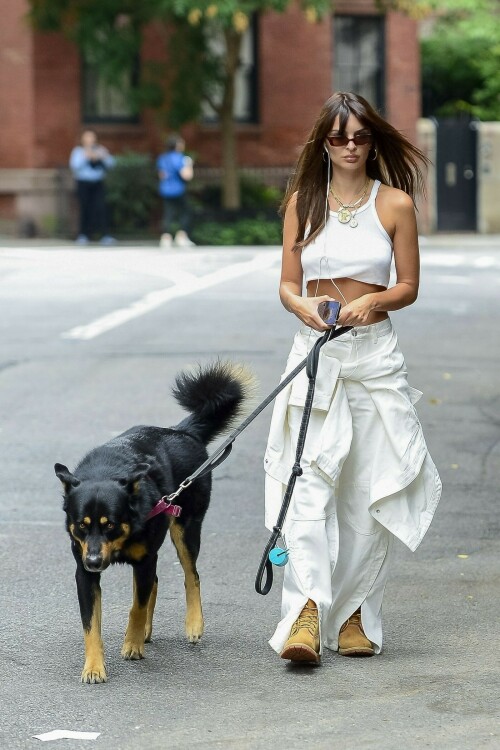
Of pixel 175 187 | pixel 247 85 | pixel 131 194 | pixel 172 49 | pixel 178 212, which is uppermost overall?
pixel 172 49

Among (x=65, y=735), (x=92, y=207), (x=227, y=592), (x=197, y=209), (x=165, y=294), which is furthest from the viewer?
(x=197, y=209)

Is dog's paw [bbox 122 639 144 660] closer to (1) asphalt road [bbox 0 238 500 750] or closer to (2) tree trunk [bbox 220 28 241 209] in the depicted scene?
(1) asphalt road [bbox 0 238 500 750]

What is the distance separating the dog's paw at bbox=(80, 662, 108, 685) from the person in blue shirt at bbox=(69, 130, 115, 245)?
76.2 ft

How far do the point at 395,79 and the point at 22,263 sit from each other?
483 inches

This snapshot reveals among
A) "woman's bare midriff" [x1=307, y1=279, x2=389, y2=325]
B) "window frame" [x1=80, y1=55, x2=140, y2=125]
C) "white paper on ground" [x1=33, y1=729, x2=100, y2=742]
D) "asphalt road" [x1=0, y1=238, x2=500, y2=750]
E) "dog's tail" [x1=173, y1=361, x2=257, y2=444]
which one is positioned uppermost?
"window frame" [x1=80, y1=55, x2=140, y2=125]

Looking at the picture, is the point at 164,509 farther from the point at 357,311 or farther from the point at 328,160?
the point at 328,160

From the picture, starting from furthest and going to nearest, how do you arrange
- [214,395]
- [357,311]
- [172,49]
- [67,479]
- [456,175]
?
[456,175] < [172,49] < [214,395] < [357,311] < [67,479]

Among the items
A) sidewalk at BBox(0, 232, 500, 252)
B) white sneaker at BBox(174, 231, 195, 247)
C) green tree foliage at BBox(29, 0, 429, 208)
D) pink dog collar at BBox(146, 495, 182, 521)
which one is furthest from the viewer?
green tree foliage at BBox(29, 0, 429, 208)

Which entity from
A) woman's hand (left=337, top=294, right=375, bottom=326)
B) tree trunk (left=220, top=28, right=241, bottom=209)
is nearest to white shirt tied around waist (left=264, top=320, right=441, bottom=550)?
woman's hand (left=337, top=294, right=375, bottom=326)

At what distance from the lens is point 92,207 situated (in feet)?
94.4

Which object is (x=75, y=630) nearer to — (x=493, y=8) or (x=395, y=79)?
(x=395, y=79)

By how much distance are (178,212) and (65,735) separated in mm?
24078

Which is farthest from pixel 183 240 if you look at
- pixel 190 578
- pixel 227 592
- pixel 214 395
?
pixel 190 578

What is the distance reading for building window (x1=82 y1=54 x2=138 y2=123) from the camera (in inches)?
1214
